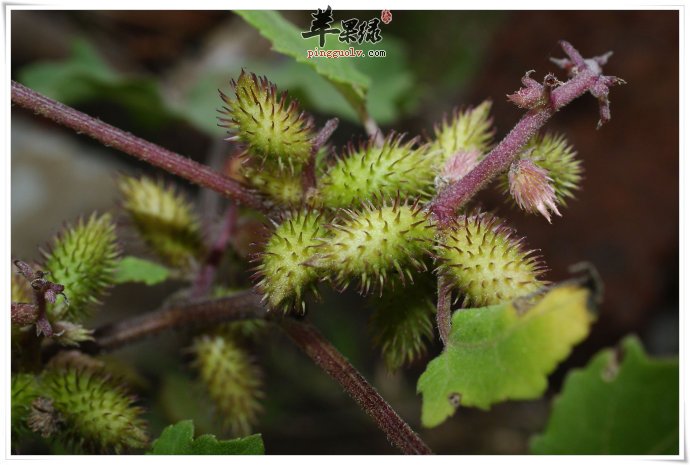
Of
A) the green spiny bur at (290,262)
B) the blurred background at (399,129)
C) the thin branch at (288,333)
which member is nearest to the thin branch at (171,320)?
the thin branch at (288,333)

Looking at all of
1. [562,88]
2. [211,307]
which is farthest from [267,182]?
[562,88]

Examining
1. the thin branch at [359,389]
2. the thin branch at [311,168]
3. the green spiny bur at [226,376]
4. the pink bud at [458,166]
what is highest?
the pink bud at [458,166]

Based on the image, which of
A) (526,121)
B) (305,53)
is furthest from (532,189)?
(305,53)

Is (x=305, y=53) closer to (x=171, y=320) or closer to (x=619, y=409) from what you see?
(x=171, y=320)

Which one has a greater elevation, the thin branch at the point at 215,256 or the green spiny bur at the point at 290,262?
the green spiny bur at the point at 290,262

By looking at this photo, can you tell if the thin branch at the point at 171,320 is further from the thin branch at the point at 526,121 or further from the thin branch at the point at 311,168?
the thin branch at the point at 526,121

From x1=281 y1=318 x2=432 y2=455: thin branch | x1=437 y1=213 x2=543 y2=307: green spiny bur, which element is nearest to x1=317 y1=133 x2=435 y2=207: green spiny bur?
x1=437 y1=213 x2=543 y2=307: green spiny bur

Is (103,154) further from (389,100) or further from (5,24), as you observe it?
(5,24)
